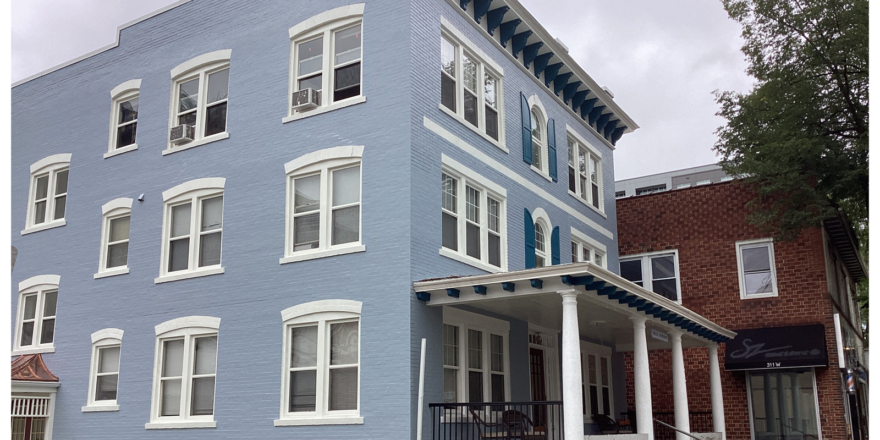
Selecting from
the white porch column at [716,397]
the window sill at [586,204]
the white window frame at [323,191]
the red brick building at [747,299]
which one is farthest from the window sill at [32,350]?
the red brick building at [747,299]

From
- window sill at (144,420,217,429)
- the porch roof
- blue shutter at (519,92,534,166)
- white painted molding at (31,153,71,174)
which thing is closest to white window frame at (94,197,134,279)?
white painted molding at (31,153,71,174)

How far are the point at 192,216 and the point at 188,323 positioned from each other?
2.24 metres

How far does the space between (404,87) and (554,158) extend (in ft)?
22.0

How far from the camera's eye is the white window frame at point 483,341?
584 inches

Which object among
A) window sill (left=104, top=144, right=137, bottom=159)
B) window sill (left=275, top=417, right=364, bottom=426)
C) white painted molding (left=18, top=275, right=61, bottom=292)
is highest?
window sill (left=104, top=144, right=137, bottom=159)

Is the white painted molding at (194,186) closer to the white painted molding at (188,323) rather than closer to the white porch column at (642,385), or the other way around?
the white painted molding at (188,323)

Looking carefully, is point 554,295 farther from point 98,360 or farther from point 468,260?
point 98,360

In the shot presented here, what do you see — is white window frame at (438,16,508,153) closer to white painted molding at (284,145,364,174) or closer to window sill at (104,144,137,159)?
white painted molding at (284,145,364,174)

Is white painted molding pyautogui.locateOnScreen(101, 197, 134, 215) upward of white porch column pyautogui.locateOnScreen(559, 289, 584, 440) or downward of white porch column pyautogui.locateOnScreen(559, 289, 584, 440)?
upward

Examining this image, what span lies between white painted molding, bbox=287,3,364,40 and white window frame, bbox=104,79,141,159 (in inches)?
187

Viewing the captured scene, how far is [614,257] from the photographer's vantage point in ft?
78.0

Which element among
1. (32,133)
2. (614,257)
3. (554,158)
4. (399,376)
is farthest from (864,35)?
(32,133)

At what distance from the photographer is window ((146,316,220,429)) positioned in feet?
50.8

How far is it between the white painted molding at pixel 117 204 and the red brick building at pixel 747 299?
14.4 m
